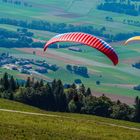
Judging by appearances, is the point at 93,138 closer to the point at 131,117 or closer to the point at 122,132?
the point at 122,132

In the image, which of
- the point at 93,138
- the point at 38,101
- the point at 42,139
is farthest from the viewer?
the point at 38,101

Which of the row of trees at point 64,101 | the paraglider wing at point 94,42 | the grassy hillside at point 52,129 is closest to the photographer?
the grassy hillside at point 52,129

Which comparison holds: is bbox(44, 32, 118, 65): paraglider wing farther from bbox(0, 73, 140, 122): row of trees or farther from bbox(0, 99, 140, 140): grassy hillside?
bbox(0, 73, 140, 122): row of trees

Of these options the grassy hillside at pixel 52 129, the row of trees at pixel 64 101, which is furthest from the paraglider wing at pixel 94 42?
the row of trees at pixel 64 101

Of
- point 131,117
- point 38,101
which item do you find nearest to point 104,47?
point 131,117

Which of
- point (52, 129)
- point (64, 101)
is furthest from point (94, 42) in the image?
point (64, 101)

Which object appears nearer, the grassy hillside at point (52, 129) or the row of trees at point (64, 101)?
the grassy hillside at point (52, 129)

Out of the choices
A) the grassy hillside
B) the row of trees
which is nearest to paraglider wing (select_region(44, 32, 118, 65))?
the grassy hillside

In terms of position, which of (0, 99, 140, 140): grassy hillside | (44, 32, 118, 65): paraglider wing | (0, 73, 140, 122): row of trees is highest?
(44, 32, 118, 65): paraglider wing

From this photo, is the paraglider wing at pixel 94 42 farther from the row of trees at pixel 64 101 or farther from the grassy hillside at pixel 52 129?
the row of trees at pixel 64 101
